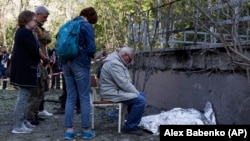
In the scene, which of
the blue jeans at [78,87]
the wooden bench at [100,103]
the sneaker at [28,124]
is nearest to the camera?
the blue jeans at [78,87]

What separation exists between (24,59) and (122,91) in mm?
1483

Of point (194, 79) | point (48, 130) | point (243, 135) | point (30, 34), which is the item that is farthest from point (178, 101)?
point (243, 135)

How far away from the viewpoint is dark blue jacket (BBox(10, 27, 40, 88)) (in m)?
5.74


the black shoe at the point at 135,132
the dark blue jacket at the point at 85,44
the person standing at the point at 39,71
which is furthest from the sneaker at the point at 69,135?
the person standing at the point at 39,71

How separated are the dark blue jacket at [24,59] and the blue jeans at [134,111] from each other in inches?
56.9

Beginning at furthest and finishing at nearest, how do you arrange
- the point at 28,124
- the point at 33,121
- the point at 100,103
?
the point at 33,121 < the point at 28,124 < the point at 100,103

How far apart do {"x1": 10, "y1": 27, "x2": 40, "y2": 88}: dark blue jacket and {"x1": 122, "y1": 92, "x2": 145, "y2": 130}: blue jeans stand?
145 cm

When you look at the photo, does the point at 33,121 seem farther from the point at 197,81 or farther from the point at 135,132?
the point at 197,81

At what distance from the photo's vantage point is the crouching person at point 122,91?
19.5ft

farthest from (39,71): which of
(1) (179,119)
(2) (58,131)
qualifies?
(1) (179,119)

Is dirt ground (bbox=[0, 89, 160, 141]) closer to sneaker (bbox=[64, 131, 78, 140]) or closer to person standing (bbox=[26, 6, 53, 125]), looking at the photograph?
sneaker (bbox=[64, 131, 78, 140])

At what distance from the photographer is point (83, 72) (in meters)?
5.50

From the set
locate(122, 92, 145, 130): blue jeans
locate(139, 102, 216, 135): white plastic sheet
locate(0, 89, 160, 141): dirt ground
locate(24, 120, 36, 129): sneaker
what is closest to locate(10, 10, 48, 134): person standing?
locate(0, 89, 160, 141): dirt ground

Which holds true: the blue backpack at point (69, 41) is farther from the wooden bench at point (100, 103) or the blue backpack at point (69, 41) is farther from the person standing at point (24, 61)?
the wooden bench at point (100, 103)
